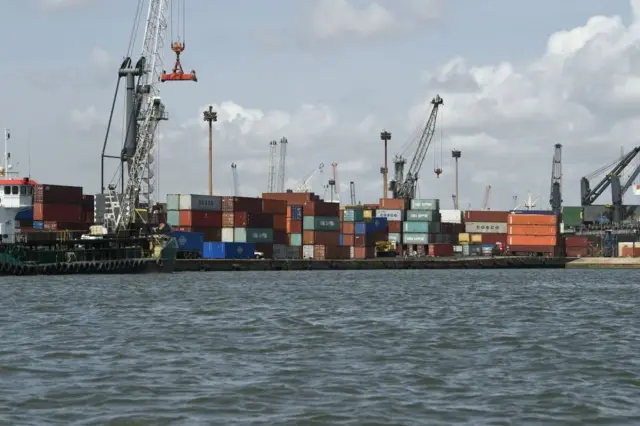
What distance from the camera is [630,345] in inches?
1372

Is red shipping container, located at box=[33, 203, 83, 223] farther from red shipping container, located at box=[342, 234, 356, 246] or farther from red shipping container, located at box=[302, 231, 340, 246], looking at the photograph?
red shipping container, located at box=[342, 234, 356, 246]

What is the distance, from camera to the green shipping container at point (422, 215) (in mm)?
164250

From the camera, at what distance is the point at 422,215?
164750mm

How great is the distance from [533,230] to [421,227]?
56.8 feet

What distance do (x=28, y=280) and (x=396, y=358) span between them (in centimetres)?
5552

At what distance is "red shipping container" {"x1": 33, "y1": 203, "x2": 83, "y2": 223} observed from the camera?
321 feet

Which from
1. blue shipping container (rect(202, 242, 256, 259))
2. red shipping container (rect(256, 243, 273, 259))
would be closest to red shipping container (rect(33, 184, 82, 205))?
blue shipping container (rect(202, 242, 256, 259))

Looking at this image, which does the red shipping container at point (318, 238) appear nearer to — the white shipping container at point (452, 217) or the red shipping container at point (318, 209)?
the red shipping container at point (318, 209)

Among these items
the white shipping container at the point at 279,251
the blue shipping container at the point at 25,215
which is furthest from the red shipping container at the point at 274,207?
the blue shipping container at the point at 25,215

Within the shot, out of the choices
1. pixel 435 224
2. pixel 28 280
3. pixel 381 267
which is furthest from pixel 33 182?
pixel 435 224

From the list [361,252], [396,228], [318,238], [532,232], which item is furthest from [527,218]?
[318,238]

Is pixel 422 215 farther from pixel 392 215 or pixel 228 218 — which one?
pixel 228 218

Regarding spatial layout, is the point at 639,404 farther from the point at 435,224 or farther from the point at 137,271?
the point at 435,224

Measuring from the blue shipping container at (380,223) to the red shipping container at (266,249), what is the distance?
2897 cm
